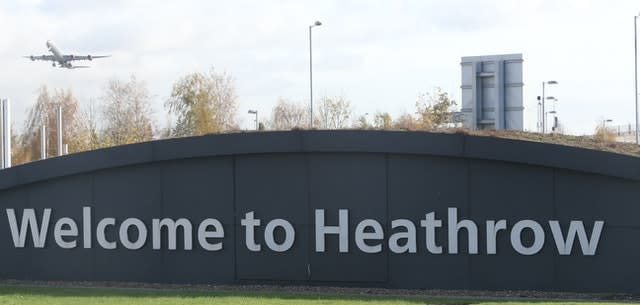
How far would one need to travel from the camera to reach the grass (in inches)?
718

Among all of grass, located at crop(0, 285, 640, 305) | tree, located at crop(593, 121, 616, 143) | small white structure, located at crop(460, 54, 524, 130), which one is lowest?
grass, located at crop(0, 285, 640, 305)

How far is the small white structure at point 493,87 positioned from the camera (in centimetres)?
2120

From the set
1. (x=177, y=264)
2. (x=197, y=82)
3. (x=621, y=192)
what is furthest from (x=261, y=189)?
(x=197, y=82)

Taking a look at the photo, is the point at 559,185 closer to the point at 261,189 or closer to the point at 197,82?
the point at 261,189

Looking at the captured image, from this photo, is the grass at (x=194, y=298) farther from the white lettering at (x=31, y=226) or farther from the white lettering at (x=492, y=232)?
the white lettering at (x=31, y=226)

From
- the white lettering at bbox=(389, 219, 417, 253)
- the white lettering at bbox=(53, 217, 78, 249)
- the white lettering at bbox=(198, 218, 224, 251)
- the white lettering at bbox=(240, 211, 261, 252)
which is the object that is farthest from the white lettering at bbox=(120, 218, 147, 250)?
the white lettering at bbox=(389, 219, 417, 253)

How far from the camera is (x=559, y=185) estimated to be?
19.5 m

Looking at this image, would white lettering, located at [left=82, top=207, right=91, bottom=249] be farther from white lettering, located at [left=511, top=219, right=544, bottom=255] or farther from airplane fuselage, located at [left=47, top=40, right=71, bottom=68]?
airplane fuselage, located at [left=47, top=40, right=71, bottom=68]

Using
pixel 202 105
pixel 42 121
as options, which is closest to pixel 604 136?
pixel 202 105

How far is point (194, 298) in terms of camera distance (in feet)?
61.8

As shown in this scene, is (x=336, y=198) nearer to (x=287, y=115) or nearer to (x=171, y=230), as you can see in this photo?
(x=171, y=230)

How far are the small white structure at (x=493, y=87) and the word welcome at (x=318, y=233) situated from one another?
2.88 metres

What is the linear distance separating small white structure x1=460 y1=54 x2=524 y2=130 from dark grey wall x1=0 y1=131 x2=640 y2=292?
2189mm

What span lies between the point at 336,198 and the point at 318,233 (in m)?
0.80
